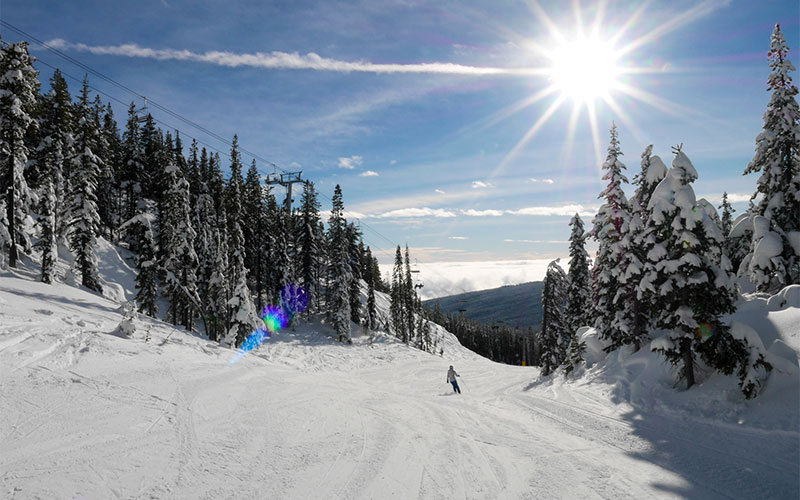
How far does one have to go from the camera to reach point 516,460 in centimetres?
869

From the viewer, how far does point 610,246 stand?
22.8 metres

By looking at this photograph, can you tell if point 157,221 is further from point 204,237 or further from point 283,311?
point 283,311

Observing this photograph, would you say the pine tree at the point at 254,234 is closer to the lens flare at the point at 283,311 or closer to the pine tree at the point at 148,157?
the lens flare at the point at 283,311

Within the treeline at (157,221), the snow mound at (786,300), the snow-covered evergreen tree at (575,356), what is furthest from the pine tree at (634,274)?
the treeline at (157,221)

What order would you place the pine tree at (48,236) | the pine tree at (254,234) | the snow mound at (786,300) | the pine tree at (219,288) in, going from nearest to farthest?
the snow mound at (786,300), the pine tree at (48,236), the pine tree at (219,288), the pine tree at (254,234)

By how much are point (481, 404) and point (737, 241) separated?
22.3 meters

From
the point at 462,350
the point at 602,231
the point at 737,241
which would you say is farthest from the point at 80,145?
the point at 462,350

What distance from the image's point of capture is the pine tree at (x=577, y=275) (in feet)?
114

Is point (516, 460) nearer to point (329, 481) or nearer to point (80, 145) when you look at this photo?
point (329, 481)

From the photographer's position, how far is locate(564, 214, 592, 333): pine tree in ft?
114

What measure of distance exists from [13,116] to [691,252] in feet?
121

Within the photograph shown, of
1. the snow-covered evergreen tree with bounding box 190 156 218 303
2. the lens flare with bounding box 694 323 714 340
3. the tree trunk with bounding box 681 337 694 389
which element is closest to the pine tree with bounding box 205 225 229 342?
the snow-covered evergreen tree with bounding box 190 156 218 303

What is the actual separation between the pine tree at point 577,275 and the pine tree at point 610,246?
10057 millimetres

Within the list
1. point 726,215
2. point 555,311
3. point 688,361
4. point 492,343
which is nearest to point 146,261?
point 688,361
